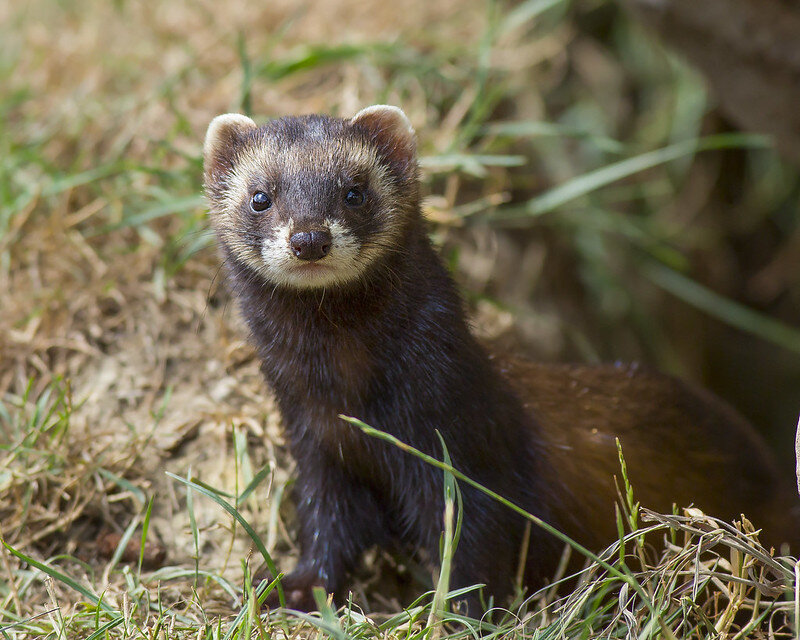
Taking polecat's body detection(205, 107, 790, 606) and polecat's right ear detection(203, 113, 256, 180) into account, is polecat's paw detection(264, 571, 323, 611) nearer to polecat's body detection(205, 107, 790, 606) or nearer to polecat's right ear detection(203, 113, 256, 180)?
polecat's body detection(205, 107, 790, 606)

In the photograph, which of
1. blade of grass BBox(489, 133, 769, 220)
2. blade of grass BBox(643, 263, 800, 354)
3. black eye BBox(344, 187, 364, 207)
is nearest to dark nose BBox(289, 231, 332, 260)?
black eye BBox(344, 187, 364, 207)

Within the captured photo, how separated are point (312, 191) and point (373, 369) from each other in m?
0.66

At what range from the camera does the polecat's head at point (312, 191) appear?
297 centimetres

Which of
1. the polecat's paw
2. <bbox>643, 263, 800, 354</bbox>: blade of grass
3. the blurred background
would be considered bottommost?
the polecat's paw

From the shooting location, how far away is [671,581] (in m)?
2.73

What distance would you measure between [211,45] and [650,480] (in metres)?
4.03

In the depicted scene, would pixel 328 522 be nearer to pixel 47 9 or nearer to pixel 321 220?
pixel 321 220

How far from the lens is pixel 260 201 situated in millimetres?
3184

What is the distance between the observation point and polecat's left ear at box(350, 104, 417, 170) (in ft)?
11.0

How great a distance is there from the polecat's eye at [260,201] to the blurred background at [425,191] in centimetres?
62

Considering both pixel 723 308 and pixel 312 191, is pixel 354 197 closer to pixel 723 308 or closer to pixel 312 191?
pixel 312 191

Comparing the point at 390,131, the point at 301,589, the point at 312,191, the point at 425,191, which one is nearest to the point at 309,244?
the point at 312,191

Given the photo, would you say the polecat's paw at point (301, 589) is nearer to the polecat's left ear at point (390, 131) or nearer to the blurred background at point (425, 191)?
the blurred background at point (425, 191)

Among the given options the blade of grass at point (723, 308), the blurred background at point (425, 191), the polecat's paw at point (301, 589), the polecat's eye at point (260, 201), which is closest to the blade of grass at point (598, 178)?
the blurred background at point (425, 191)
